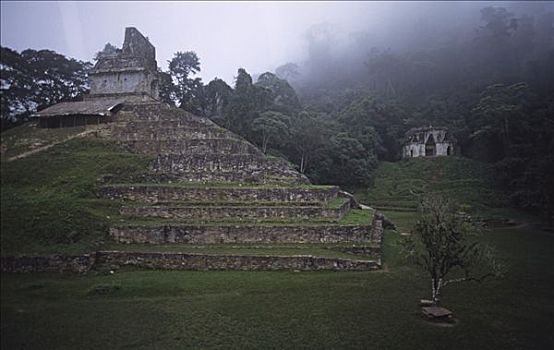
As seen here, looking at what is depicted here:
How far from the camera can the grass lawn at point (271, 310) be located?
7.07 m

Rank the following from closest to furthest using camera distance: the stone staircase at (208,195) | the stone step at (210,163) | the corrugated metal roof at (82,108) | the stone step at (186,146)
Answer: the stone staircase at (208,195) → the corrugated metal roof at (82,108) → the stone step at (210,163) → the stone step at (186,146)

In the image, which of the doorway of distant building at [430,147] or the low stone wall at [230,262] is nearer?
the low stone wall at [230,262]

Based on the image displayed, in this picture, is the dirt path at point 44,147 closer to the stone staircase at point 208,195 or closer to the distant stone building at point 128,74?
the stone staircase at point 208,195

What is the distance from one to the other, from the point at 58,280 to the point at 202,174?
12533 millimetres

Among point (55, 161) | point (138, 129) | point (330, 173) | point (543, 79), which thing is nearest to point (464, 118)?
point (330, 173)

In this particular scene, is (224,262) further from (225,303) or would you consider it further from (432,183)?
(432,183)

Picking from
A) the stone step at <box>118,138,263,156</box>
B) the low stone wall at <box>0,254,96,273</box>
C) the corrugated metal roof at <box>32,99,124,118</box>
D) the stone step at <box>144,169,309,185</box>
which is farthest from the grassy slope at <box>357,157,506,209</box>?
the corrugated metal roof at <box>32,99,124,118</box>

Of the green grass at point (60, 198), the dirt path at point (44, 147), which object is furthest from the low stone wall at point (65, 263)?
the dirt path at point (44, 147)

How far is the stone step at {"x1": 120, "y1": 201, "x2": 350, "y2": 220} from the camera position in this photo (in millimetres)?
18938

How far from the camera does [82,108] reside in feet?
79.6

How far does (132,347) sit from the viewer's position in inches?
324

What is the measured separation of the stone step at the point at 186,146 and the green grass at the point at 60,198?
1433 millimetres

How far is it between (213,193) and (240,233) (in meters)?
3.81

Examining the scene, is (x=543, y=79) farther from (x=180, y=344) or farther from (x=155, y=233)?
(x=155, y=233)
